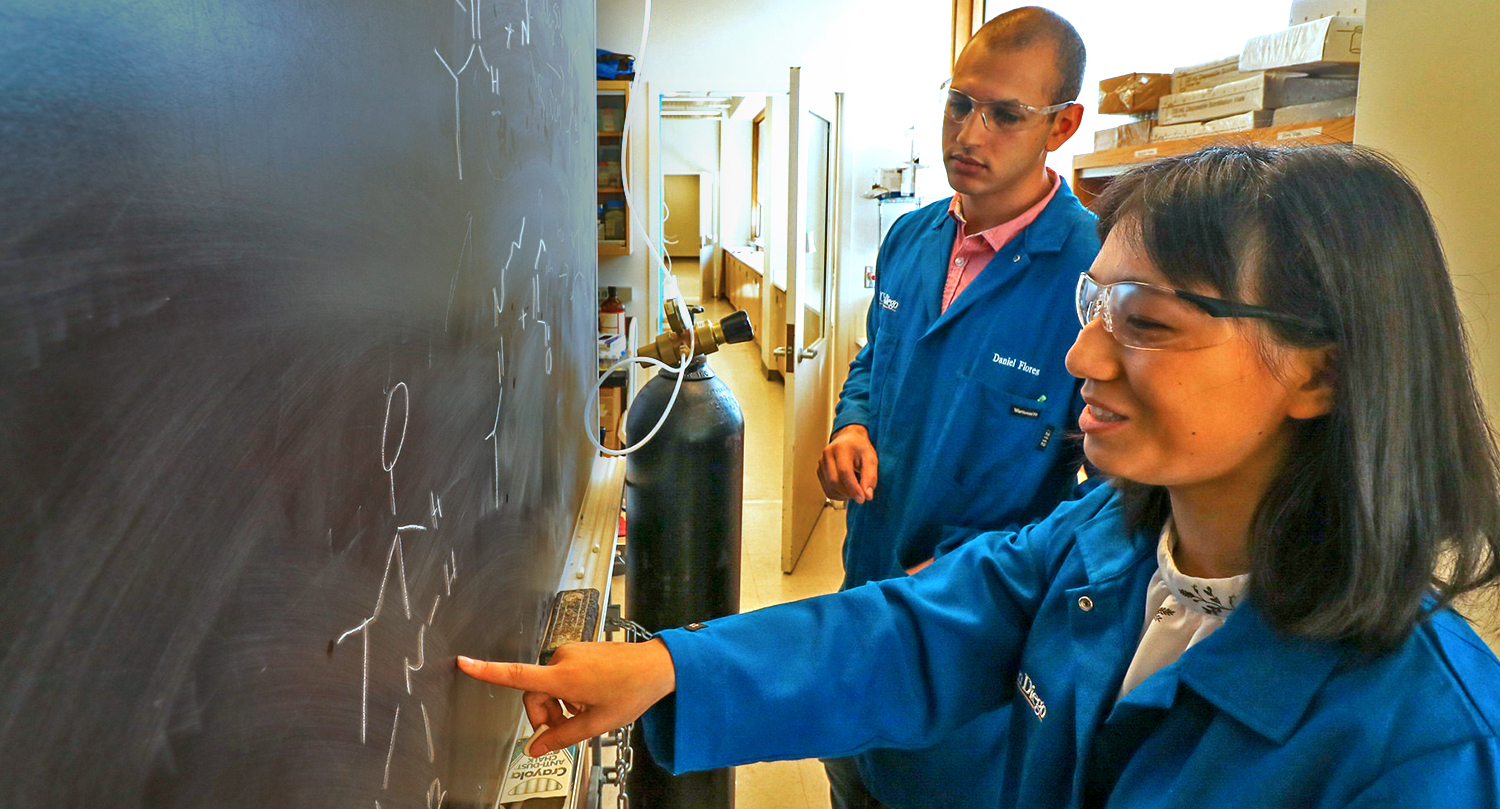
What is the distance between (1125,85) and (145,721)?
1948 mm

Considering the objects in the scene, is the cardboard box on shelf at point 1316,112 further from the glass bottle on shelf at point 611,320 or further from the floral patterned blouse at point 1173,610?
the glass bottle on shelf at point 611,320

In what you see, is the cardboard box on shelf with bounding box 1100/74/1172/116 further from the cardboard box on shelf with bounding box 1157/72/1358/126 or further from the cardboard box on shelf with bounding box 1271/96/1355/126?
the cardboard box on shelf with bounding box 1271/96/1355/126

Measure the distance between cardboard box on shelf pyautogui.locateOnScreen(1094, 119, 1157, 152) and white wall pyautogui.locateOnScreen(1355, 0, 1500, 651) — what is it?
75 cm

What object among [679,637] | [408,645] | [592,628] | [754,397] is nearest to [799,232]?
[592,628]

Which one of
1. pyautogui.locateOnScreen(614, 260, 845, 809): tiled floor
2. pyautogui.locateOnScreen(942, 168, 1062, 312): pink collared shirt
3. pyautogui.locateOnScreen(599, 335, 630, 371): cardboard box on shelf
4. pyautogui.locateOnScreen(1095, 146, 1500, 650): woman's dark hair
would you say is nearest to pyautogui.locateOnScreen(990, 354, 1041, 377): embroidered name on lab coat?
pyautogui.locateOnScreen(942, 168, 1062, 312): pink collared shirt

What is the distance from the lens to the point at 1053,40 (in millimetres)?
1579

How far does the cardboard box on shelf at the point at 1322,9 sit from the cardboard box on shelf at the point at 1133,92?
0.95ft

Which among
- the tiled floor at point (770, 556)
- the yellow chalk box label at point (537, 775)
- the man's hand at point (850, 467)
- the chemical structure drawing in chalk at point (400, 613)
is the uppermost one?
the chemical structure drawing in chalk at point (400, 613)

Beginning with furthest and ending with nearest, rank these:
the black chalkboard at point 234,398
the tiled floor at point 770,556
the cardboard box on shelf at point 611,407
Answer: the cardboard box on shelf at point 611,407 < the tiled floor at point 770,556 < the black chalkboard at point 234,398

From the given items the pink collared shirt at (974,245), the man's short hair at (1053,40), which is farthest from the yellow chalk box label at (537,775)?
the man's short hair at (1053,40)

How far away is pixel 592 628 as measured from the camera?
127cm

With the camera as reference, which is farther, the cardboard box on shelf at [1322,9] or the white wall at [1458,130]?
the cardboard box on shelf at [1322,9]

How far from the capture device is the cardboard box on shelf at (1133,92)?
5.81ft

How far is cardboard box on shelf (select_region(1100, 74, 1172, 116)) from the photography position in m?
1.77
